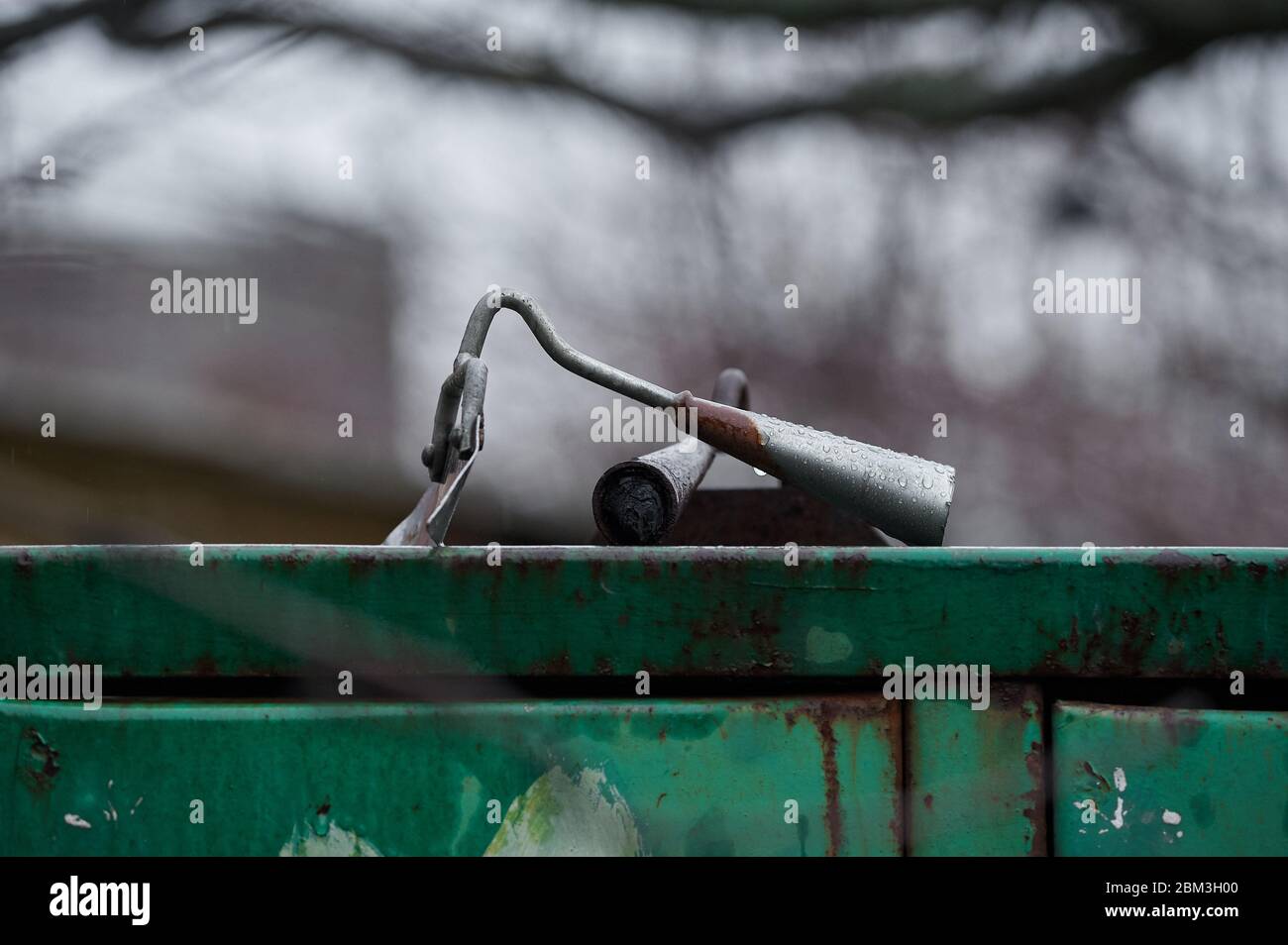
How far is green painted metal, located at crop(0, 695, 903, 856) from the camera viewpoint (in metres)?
0.83

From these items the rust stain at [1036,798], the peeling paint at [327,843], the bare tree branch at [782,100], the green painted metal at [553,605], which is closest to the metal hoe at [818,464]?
the green painted metal at [553,605]

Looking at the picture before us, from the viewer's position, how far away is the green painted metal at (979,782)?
82cm

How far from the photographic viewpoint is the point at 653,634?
0.84 m

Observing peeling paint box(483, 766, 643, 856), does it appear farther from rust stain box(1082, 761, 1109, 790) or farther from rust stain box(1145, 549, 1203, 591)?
rust stain box(1145, 549, 1203, 591)

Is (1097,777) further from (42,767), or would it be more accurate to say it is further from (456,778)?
(42,767)

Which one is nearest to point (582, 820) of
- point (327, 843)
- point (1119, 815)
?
point (327, 843)

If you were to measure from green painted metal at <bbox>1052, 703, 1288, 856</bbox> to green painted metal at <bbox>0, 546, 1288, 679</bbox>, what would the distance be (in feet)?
0.32

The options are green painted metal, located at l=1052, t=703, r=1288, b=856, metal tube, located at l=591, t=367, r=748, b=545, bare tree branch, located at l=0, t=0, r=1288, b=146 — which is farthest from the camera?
bare tree branch, located at l=0, t=0, r=1288, b=146

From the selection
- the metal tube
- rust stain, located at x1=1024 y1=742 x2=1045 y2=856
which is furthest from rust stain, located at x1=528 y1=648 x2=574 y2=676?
rust stain, located at x1=1024 y1=742 x2=1045 y2=856

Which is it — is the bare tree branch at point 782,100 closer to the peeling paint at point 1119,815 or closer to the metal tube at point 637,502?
the metal tube at point 637,502

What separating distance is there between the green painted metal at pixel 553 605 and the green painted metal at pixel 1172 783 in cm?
10

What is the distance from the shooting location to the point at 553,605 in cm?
85

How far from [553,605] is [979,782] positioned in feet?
1.33

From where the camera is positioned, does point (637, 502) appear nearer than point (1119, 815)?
No
